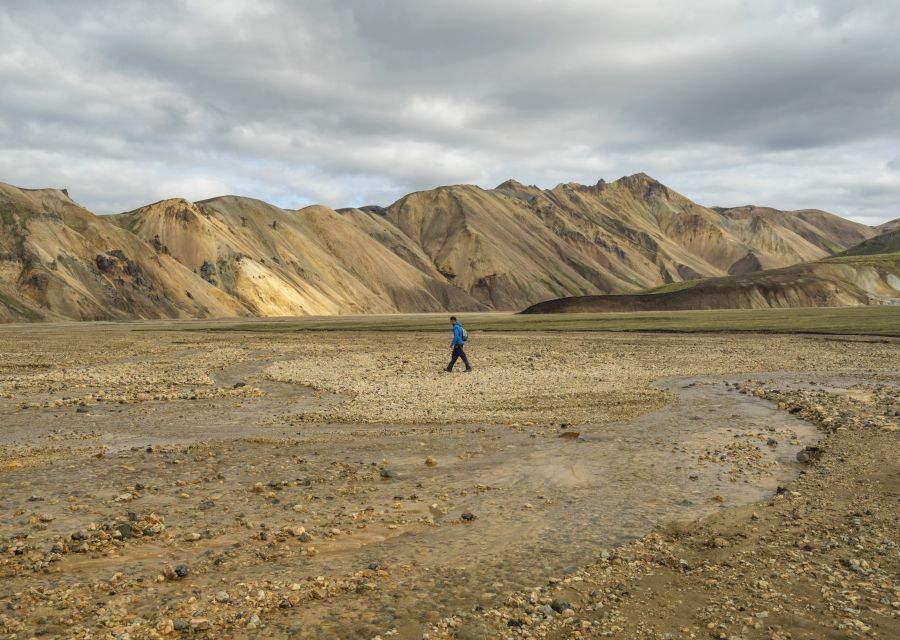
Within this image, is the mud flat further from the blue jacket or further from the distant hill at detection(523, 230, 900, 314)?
the distant hill at detection(523, 230, 900, 314)

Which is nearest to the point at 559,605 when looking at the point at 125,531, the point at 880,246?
the point at 125,531

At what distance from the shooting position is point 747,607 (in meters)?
6.57

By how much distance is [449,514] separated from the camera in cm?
967

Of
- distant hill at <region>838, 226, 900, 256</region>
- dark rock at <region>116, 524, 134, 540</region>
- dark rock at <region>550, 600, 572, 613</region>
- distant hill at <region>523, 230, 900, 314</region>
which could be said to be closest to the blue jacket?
dark rock at <region>116, 524, 134, 540</region>

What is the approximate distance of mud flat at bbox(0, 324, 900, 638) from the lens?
21.3 feet

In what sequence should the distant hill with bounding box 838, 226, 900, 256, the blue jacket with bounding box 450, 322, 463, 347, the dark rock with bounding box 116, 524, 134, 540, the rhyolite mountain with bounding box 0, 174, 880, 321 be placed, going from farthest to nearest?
the distant hill with bounding box 838, 226, 900, 256 < the rhyolite mountain with bounding box 0, 174, 880, 321 < the blue jacket with bounding box 450, 322, 463, 347 < the dark rock with bounding box 116, 524, 134, 540

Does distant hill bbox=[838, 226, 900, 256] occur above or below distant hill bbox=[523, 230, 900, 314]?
above

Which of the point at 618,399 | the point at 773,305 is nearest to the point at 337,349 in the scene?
the point at 618,399

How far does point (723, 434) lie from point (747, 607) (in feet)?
30.3

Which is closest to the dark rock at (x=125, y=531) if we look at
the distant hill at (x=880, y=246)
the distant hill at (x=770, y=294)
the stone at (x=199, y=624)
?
the stone at (x=199, y=624)

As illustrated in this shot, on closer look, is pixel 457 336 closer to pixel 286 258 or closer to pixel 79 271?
pixel 79 271

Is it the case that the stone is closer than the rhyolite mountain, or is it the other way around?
the stone

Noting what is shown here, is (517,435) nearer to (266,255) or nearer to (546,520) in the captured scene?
(546,520)

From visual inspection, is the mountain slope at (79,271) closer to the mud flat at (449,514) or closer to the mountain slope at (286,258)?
the mountain slope at (286,258)
